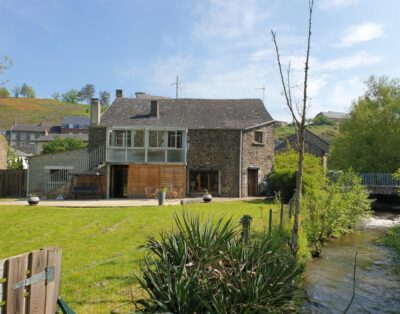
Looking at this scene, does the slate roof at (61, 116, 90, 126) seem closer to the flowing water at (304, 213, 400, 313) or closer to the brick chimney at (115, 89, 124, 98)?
the brick chimney at (115, 89, 124, 98)

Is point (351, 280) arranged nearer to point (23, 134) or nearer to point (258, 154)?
point (258, 154)

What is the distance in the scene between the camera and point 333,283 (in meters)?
10.3

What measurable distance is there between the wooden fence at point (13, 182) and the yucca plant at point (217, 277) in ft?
92.9

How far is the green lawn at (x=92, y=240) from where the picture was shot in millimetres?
6977

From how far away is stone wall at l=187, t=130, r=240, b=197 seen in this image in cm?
2931

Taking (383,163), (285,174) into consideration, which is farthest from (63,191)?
(383,163)

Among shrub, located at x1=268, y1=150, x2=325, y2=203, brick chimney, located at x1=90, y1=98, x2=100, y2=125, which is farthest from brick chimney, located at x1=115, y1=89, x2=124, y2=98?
shrub, located at x1=268, y1=150, x2=325, y2=203

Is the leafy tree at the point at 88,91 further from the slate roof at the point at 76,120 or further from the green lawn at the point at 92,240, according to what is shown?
the green lawn at the point at 92,240

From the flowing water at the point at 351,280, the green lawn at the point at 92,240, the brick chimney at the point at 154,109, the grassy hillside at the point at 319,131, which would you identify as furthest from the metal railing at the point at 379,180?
the grassy hillside at the point at 319,131

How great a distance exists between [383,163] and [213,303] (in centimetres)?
3770

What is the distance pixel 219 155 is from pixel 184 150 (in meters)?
2.77

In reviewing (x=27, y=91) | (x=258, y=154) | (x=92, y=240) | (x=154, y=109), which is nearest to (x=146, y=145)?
(x=154, y=109)

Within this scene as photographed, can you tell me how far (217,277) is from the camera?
15.1ft

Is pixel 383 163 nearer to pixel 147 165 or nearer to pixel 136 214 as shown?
pixel 147 165
